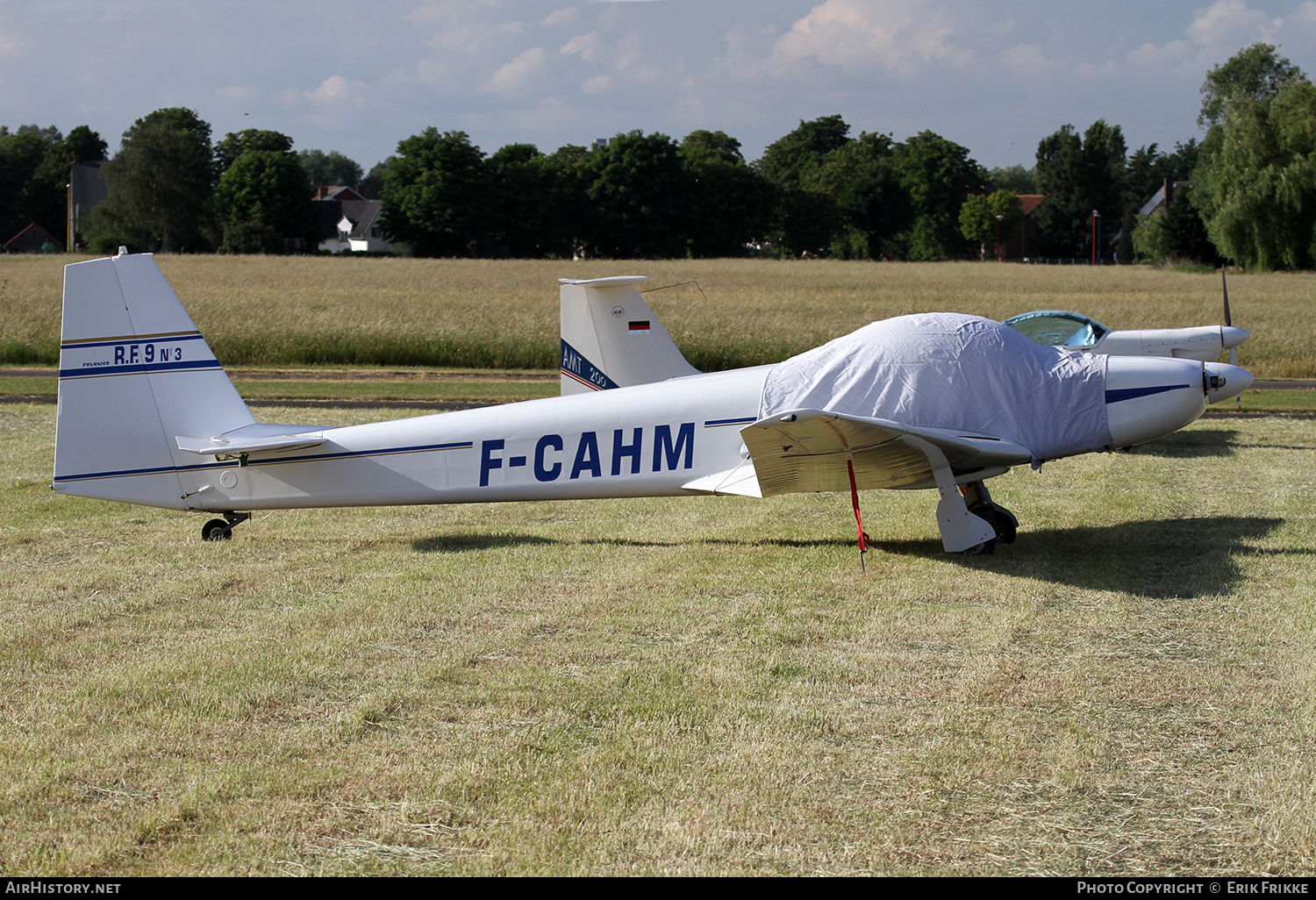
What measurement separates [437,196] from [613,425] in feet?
265

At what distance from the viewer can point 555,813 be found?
13.0ft

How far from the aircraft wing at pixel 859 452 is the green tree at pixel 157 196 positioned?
8537cm

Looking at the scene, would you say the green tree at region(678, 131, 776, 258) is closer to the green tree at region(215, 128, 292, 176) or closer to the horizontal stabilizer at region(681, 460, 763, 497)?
the green tree at region(215, 128, 292, 176)

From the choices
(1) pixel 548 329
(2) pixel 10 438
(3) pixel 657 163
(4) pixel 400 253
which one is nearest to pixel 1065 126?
(3) pixel 657 163

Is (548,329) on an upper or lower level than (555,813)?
upper

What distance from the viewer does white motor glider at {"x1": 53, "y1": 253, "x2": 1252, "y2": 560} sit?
802cm

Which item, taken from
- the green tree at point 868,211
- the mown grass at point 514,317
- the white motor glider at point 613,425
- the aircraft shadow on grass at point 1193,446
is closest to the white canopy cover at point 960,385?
the white motor glider at point 613,425

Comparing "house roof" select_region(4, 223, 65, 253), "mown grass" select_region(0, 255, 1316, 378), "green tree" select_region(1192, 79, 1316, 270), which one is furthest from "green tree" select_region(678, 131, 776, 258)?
"house roof" select_region(4, 223, 65, 253)

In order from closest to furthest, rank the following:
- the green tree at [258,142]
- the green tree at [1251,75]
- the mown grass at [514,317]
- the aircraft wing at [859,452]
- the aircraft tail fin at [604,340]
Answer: the aircraft wing at [859,452] → the aircraft tail fin at [604,340] → the mown grass at [514,317] → the green tree at [1251,75] → the green tree at [258,142]

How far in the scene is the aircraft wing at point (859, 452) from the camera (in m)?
7.23

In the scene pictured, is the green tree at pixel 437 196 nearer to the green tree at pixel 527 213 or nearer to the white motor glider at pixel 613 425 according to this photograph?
the green tree at pixel 527 213

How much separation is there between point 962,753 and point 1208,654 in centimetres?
219

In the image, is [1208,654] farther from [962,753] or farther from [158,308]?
[158,308]

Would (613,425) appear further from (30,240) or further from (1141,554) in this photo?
(30,240)
